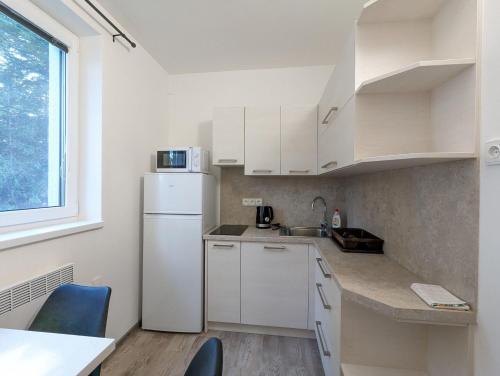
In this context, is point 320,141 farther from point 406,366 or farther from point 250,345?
point 250,345

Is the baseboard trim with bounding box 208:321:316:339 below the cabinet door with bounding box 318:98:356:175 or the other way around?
below

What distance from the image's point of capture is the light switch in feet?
2.44

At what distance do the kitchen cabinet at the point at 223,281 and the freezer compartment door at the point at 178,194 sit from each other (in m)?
0.39

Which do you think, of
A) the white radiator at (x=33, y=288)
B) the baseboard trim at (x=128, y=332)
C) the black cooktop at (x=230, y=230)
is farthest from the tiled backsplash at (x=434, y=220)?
the baseboard trim at (x=128, y=332)

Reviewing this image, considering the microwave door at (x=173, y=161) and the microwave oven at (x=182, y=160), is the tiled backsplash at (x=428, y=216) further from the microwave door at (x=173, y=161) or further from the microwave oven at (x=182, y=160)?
the microwave door at (x=173, y=161)

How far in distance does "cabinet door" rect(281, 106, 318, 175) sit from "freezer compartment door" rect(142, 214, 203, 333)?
3.35 ft

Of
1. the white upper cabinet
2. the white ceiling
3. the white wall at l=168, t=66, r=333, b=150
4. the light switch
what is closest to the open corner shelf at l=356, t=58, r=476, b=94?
the white upper cabinet

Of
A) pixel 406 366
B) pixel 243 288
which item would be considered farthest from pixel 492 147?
pixel 243 288

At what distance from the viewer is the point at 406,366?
1134 millimetres

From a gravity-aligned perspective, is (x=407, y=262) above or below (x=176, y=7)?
below

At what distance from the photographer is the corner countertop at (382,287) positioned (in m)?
0.85

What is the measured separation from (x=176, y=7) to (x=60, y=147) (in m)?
1.29

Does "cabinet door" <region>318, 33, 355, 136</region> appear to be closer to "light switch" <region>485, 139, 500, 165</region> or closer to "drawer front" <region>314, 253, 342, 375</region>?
"light switch" <region>485, 139, 500, 165</region>

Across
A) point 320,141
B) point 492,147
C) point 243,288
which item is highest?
point 320,141
